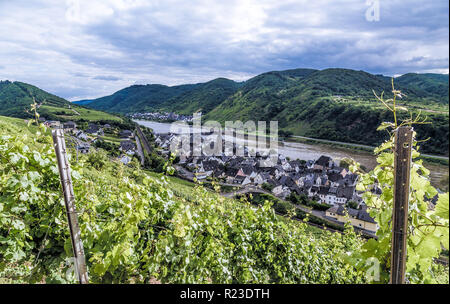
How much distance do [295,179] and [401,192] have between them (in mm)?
33956

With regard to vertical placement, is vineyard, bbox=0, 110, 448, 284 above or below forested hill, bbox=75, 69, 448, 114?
below

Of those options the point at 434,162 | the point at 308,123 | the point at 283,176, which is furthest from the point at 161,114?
the point at 434,162

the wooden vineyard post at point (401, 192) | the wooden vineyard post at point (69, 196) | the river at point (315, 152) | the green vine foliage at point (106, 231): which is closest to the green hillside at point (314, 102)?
the river at point (315, 152)

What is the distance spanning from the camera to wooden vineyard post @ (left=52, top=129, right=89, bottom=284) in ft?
5.55

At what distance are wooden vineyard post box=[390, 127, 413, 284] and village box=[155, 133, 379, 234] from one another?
2238cm

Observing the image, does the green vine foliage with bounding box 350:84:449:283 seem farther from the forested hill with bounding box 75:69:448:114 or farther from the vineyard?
the forested hill with bounding box 75:69:448:114

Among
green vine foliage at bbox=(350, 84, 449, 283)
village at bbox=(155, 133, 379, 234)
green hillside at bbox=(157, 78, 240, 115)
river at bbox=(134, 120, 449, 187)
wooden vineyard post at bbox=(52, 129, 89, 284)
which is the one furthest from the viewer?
green hillside at bbox=(157, 78, 240, 115)

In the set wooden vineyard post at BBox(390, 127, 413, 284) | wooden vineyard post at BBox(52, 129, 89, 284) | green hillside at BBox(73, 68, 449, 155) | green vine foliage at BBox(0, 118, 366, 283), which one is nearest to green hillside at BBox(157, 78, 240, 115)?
green hillside at BBox(73, 68, 449, 155)

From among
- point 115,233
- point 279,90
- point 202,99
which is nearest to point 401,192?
point 115,233

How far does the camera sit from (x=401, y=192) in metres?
1.38

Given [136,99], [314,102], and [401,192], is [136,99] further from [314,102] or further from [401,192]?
[401,192]

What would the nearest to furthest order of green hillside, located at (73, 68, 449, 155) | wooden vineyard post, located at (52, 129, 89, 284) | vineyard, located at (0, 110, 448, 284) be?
wooden vineyard post, located at (52, 129, 89, 284) → vineyard, located at (0, 110, 448, 284) → green hillside, located at (73, 68, 449, 155)

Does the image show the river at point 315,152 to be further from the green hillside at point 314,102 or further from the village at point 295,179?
the green hillside at point 314,102
